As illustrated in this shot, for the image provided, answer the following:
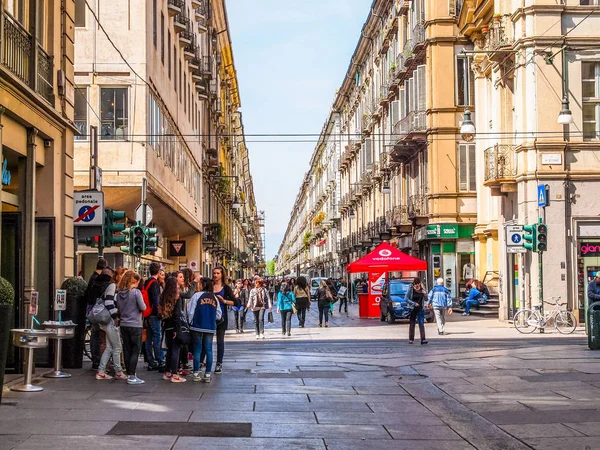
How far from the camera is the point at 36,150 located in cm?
1510

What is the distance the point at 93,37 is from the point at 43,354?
13.3m

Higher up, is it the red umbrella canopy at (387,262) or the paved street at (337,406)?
the red umbrella canopy at (387,262)

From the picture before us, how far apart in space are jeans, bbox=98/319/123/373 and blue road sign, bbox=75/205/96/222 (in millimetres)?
3712

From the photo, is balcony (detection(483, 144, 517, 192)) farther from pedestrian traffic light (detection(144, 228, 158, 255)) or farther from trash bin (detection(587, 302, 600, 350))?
pedestrian traffic light (detection(144, 228, 158, 255))

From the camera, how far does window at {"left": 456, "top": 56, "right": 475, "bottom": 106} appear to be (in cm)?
4253

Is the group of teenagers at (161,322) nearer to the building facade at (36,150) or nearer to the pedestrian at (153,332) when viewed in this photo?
the pedestrian at (153,332)

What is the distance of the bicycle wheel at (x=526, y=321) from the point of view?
91.1ft

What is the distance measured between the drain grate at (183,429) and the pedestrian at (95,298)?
17.9ft

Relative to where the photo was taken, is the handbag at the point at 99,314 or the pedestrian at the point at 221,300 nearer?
the handbag at the point at 99,314

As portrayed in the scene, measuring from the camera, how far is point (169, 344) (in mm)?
14922

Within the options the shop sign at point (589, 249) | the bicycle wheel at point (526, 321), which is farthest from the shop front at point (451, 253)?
the bicycle wheel at point (526, 321)

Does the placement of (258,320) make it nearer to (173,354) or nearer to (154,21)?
(154,21)

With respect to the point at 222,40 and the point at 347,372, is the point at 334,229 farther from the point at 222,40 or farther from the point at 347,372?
the point at 347,372

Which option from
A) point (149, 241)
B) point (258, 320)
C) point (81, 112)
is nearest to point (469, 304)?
point (258, 320)
